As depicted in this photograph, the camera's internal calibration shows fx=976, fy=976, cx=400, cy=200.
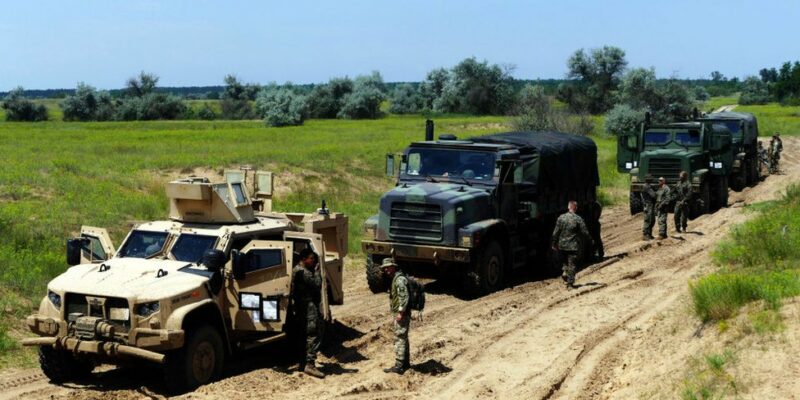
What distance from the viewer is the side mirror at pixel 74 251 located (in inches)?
468

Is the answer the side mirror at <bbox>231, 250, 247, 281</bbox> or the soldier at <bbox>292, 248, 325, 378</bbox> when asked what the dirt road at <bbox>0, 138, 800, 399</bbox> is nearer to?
the soldier at <bbox>292, 248, 325, 378</bbox>

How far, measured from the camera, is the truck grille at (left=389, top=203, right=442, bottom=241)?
15945 mm

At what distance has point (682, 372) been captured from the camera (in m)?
9.79

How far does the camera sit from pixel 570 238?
16672mm

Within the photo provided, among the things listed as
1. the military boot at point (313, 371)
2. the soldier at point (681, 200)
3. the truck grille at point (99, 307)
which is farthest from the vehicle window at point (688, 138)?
the truck grille at point (99, 307)

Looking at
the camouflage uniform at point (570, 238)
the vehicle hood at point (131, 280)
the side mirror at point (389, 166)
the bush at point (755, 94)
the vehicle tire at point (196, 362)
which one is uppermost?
the bush at point (755, 94)

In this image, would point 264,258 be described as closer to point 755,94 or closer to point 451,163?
point 451,163

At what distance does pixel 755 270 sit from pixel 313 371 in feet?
21.2

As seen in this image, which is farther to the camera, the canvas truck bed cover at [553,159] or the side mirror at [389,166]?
the canvas truck bed cover at [553,159]

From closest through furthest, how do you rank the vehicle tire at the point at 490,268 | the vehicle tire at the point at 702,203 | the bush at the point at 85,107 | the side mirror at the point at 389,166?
the vehicle tire at the point at 490,268 < the side mirror at the point at 389,166 < the vehicle tire at the point at 702,203 < the bush at the point at 85,107

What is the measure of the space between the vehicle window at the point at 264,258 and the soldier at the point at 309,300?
0.31m

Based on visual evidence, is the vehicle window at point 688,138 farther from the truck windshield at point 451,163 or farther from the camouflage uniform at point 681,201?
the truck windshield at point 451,163

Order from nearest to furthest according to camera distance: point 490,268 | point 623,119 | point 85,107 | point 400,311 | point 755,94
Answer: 1. point 400,311
2. point 490,268
3. point 623,119
4. point 85,107
5. point 755,94

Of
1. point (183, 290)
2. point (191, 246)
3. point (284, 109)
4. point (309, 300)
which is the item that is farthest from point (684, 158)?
point (284, 109)
